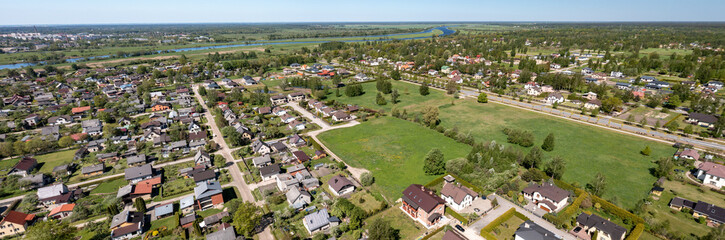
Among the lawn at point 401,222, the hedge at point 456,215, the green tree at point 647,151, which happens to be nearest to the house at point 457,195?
the hedge at point 456,215

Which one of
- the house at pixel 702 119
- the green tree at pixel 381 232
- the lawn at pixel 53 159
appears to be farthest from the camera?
the house at pixel 702 119

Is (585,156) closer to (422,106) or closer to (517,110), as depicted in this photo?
(517,110)

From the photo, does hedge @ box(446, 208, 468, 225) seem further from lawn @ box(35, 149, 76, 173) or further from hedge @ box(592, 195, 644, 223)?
lawn @ box(35, 149, 76, 173)

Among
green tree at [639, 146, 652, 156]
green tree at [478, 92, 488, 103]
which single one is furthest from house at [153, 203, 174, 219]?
green tree at [478, 92, 488, 103]

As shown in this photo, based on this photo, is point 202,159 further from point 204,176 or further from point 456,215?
point 456,215

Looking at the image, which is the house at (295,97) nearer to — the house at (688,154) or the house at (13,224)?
the house at (13,224)

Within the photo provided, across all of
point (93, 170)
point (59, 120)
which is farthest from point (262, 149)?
point (59, 120)
